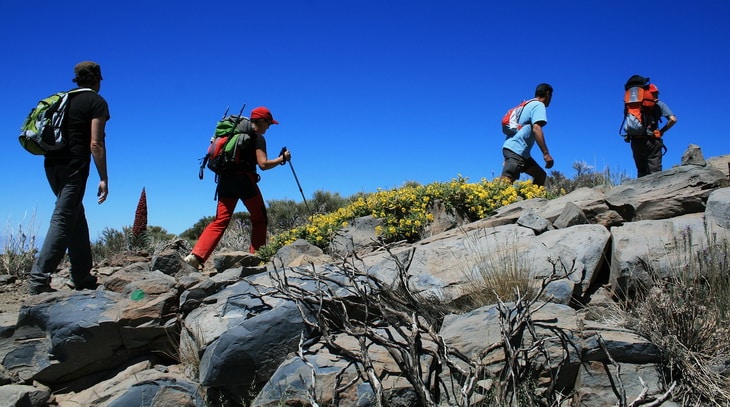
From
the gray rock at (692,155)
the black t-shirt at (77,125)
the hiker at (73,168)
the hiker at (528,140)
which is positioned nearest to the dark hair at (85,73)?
the hiker at (73,168)

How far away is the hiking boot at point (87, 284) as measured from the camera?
20.0 feet

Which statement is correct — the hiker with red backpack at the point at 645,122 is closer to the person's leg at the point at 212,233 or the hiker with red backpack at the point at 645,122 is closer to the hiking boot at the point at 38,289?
the person's leg at the point at 212,233

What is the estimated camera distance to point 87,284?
20.2 feet

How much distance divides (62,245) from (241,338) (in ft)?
7.33

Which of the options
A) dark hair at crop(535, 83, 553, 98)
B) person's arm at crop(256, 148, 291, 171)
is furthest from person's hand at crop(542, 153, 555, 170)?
person's arm at crop(256, 148, 291, 171)

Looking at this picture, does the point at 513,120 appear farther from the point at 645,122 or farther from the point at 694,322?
the point at 694,322

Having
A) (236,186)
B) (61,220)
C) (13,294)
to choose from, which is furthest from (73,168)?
(13,294)

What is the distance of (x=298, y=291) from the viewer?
16.2ft

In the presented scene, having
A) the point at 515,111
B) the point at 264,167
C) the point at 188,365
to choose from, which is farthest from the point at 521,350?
the point at 515,111

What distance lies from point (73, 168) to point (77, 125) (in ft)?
1.38

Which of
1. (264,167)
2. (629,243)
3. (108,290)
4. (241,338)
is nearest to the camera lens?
(241,338)

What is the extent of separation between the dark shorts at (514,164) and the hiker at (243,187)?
3489mm

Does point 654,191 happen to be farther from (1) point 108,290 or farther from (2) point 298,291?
(1) point 108,290

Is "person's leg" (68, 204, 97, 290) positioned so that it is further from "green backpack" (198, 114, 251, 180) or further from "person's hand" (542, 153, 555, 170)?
"person's hand" (542, 153, 555, 170)
